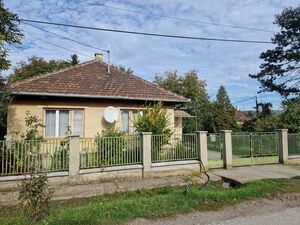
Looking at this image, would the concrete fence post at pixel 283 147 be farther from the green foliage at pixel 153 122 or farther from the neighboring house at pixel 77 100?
the green foliage at pixel 153 122

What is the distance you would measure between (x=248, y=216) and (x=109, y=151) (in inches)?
228

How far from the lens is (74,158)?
10.4m

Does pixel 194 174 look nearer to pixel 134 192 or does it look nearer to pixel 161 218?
pixel 134 192

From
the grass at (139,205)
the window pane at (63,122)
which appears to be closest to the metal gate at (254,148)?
the grass at (139,205)

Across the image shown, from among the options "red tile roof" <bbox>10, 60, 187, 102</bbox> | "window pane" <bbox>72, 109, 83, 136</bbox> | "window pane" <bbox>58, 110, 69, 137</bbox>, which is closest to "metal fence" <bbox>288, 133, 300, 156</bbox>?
"red tile roof" <bbox>10, 60, 187, 102</bbox>

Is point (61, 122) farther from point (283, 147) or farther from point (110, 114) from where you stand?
point (283, 147)

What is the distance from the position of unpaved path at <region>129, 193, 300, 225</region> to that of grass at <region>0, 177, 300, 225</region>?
0.33 metres

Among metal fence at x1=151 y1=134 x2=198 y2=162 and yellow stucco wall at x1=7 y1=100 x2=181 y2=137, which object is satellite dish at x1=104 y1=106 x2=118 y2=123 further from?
metal fence at x1=151 y1=134 x2=198 y2=162

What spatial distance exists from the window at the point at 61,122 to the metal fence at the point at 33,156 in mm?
3809

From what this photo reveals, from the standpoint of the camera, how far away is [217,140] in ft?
43.9

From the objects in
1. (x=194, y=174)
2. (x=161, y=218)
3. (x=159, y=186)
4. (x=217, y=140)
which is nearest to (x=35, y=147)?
(x=159, y=186)

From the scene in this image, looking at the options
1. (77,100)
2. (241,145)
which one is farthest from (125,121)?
(241,145)

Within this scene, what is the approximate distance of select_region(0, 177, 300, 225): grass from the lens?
21.7 feet

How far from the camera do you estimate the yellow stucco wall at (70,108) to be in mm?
13523
